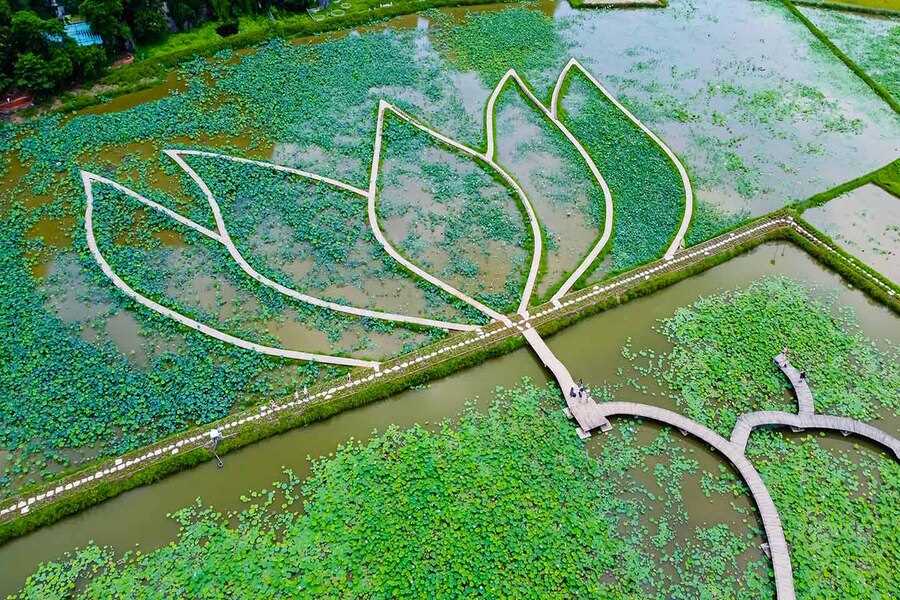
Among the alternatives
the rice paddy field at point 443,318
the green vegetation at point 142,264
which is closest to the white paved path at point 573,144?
the rice paddy field at point 443,318

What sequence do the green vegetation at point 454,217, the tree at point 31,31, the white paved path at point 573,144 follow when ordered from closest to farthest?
the green vegetation at point 454,217 < the white paved path at point 573,144 < the tree at point 31,31

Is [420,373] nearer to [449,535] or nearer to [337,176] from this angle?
[449,535]

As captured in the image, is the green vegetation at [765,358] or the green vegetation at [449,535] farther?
the green vegetation at [765,358]

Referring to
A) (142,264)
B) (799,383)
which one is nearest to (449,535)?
(799,383)

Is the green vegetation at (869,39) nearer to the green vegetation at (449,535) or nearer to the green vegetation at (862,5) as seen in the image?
the green vegetation at (862,5)

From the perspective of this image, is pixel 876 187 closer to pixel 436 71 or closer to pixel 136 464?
pixel 436 71

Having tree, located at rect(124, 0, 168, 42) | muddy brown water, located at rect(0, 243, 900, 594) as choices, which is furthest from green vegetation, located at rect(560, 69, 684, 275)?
tree, located at rect(124, 0, 168, 42)
